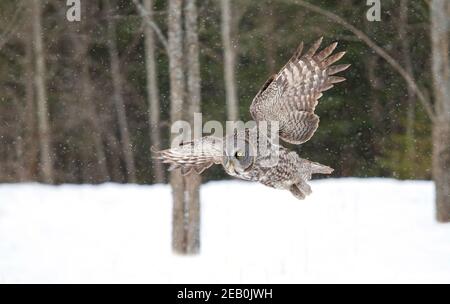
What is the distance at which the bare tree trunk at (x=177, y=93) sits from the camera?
27.7ft

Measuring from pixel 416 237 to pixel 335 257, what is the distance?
1.35 meters

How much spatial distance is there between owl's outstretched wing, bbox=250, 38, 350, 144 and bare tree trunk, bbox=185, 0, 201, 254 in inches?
139

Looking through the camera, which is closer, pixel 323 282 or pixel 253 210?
pixel 323 282

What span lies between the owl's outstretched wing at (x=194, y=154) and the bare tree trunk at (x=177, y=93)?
378 centimetres

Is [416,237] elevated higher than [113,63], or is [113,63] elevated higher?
[113,63]

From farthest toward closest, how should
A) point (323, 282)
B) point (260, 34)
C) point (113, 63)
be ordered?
point (113, 63) → point (260, 34) → point (323, 282)

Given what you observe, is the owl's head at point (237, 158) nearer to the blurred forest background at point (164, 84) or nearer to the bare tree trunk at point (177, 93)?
the bare tree trunk at point (177, 93)

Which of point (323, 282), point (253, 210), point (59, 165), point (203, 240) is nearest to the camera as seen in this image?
point (323, 282)

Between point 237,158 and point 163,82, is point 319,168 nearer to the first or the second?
point 237,158

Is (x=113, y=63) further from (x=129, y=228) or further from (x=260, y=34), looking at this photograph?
(x=129, y=228)

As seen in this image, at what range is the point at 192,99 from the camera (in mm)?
8422

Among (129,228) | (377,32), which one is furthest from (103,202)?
(377,32)

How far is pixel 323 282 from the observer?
8.23 meters

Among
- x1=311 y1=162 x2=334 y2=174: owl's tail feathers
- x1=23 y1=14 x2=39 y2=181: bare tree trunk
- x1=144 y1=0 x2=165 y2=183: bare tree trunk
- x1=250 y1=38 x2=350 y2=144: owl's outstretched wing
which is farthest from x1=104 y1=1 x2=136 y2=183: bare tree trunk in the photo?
x1=250 y1=38 x2=350 y2=144: owl's outstretched wing
